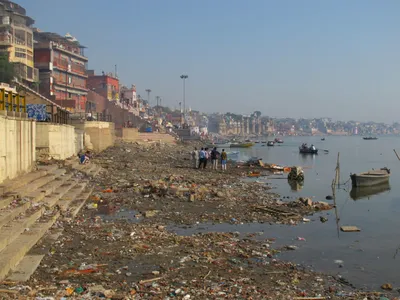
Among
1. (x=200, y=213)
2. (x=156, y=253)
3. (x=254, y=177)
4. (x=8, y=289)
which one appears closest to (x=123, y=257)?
(x=156, y=253)

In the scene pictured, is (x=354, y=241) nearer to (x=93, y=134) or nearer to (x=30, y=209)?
(x=30, y=209)

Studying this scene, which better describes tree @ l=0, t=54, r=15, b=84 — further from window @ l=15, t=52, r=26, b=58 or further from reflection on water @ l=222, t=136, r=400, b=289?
reflection on water @ l=222, t=136, r=400, b=289

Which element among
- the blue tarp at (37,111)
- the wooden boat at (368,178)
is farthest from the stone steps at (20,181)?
the wooden boat at (368,178)

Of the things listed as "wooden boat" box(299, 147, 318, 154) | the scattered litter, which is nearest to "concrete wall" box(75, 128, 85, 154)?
the scattered litter

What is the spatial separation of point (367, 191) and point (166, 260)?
20607mm

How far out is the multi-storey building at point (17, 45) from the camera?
47.5m

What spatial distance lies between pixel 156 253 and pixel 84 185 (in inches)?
367

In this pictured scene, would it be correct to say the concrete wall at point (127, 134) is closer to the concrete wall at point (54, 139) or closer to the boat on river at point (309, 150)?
the boat on river at point (309, 150)

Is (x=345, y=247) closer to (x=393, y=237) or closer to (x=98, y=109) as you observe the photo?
(x=393, y=237)

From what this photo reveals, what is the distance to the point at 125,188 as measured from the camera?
1944cm

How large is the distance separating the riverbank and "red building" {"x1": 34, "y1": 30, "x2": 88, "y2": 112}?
40290 millimetres

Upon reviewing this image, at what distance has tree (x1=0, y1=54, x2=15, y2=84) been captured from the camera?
4156 centimetres

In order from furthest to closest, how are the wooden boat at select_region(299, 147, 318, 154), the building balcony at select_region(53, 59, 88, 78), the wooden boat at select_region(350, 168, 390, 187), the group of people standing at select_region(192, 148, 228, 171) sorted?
1. the wooden boat at select_region(299, 147, 318, 154)
2. the building balcony at select_region(53, 59, 88, 78)
3. the group of people standing at select_region(192, 148, 228, 171)
4. the wooden boat at select_region(350, 168, 390, 187)

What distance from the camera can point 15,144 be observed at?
14281 mm
